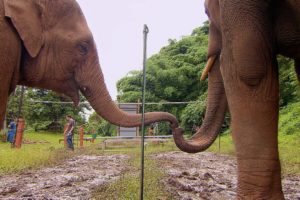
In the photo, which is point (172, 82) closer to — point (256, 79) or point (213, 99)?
point (213, 99)

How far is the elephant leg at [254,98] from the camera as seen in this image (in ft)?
7.50

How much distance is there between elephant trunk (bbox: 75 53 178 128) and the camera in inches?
108

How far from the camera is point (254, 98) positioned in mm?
2350

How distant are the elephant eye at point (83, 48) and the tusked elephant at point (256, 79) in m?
0.96

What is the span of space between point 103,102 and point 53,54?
53 centimetres

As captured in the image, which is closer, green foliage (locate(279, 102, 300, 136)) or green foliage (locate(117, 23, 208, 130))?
green foliage (locate(279, 102, 300, 136))

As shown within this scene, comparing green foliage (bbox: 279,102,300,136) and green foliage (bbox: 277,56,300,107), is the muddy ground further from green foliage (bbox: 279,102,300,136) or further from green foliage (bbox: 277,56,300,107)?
green foliage (bbox: 279,102,300,136)

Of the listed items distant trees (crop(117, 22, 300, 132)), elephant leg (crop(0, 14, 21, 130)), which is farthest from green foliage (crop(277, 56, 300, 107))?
distant trees (crop(117, 22, 300, 132))

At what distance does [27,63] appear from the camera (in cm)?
245

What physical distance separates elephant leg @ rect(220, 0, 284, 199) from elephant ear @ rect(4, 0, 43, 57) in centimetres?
118

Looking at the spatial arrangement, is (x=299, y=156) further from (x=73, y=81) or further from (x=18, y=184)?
(x=73, y=81)

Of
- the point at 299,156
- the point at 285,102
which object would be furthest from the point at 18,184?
the point at 285,102

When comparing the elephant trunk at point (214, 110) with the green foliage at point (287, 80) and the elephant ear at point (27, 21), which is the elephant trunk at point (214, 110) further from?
the green foliage at point (287, 80)

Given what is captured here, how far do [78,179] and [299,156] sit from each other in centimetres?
492
